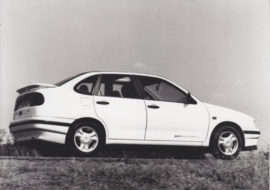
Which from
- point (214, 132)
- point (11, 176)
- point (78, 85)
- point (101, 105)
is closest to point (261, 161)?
point (214, 132)

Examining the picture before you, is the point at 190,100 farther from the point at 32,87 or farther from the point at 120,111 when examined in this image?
the point at 32,87

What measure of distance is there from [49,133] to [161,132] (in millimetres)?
2079

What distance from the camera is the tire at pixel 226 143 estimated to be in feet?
26.7

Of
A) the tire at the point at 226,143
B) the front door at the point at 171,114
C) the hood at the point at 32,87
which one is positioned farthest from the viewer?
the tire at the point at 226,143

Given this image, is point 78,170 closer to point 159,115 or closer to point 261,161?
point 159,115

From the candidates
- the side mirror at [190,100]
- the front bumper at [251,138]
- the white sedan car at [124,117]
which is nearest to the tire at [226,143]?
the white sedan car at [124,117]

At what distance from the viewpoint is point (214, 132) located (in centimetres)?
821

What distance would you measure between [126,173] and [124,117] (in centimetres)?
126

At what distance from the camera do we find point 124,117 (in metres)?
7.49

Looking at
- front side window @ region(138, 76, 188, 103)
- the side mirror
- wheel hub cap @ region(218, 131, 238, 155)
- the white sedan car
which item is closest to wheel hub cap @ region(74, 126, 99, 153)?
the white sedan car

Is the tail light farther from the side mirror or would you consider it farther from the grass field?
the side mirror

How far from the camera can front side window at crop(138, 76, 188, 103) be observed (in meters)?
8.00

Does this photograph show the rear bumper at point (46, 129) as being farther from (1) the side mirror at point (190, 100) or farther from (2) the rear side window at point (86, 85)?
(1) the side mirror at point (190, 100)

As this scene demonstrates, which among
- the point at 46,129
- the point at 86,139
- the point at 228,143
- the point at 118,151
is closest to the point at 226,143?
the point at 228,143
